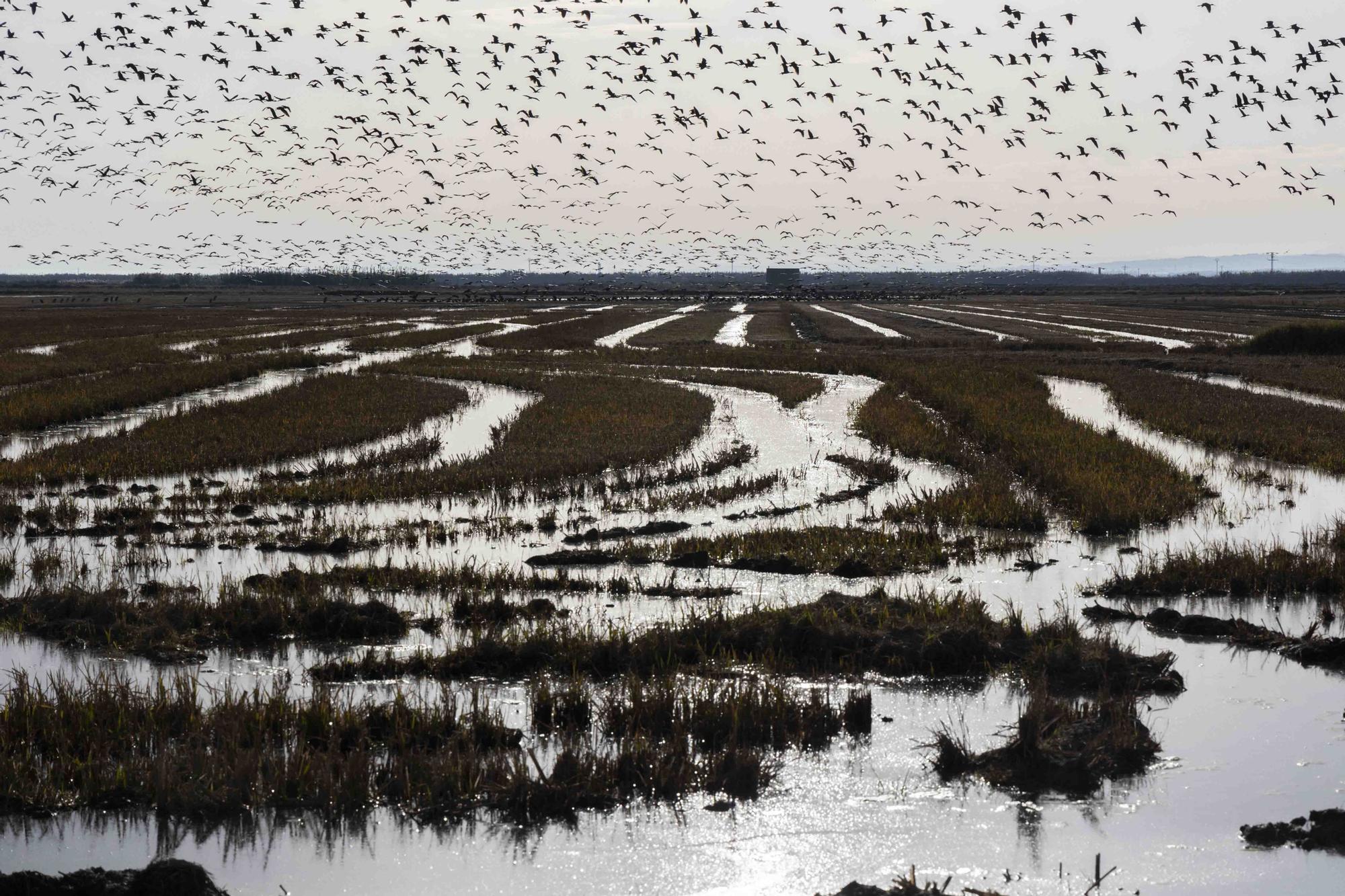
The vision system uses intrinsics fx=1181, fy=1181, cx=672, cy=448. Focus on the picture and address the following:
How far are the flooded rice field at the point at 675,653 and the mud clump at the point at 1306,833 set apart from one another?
0.38 feet

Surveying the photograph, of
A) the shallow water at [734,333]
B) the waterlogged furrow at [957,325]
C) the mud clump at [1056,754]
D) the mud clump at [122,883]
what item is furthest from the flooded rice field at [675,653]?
the waterlogged furrow at [957,325]

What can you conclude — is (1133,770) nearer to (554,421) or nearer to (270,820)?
(270,820)

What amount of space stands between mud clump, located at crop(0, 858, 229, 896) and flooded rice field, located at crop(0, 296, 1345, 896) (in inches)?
12.1

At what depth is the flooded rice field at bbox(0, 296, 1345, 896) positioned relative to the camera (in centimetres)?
602

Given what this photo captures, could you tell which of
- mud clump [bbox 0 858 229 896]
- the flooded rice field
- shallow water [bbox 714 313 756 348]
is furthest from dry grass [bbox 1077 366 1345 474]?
shallow water [bbox 714 313 756 348]

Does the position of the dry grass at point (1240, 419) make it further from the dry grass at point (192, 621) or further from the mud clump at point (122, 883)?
the mud clump at point (122, 883)

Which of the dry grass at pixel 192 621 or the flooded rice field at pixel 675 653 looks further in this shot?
the dry grass at pixel 192 621

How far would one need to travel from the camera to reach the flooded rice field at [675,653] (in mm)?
6016

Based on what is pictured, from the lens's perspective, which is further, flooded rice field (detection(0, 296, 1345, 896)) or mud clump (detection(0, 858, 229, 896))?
flooded rice field (detection(0, 296, 1345, 896))

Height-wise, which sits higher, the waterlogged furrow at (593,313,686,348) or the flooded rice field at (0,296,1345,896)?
the waterlogged furrow at (593,313,686,348)

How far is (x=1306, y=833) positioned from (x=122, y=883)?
18.7 feet

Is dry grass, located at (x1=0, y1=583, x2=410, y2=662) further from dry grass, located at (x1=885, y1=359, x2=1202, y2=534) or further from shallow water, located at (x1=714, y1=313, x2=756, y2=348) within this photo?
shallow water, located at (x1=714, y1=313, x2=756, y2=348)

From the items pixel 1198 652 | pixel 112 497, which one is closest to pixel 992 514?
pixel 1198 652

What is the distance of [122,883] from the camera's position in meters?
5.33
